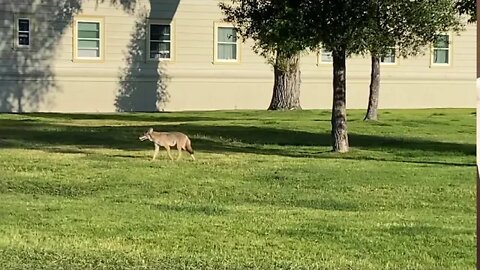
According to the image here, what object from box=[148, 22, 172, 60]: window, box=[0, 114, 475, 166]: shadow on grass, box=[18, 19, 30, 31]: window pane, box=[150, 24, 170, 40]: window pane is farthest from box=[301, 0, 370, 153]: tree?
box=[150, 24, 170, 40]: window pane

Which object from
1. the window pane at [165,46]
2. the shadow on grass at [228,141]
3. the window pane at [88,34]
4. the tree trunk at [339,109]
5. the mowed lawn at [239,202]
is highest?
the window pane at [88,34]

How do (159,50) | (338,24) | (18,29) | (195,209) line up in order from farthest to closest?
(159,50), (18,29), (338,24), (195,209)

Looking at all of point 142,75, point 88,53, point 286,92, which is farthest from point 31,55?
point 286,92

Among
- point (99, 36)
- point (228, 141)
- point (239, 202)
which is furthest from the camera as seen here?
point (99, 36)

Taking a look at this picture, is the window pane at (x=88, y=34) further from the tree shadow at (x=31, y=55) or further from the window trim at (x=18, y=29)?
the window trim at (x=18, y=29)

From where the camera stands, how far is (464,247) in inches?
372

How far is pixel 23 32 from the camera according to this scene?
36.9 metres

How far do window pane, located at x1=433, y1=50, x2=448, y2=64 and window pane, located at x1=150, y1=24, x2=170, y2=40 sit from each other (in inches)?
475

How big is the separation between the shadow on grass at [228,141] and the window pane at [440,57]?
60.4 feet

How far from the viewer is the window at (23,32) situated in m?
36.8

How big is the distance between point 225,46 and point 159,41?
2775 mm

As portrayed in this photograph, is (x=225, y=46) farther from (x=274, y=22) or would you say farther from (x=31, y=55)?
(x=274, y=22)

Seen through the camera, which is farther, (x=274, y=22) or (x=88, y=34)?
(x=88, y=34)

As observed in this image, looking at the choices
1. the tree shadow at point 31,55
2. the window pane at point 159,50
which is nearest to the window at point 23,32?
the tree shadow at point 31,55
